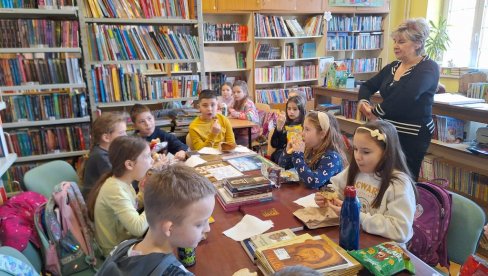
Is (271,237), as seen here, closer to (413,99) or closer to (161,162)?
(161,162)

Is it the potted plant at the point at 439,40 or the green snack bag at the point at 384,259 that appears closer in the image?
the green snack bag at the point at 384,259

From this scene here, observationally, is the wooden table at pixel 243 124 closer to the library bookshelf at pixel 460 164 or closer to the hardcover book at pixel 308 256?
the library bookshelf at pixel 460 164

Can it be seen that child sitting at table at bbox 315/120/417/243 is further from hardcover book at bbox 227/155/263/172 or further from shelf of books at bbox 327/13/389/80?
shelf of books at bbox 327/13/389/80

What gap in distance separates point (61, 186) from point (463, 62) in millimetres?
5911

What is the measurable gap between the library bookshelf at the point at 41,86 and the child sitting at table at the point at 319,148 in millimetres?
2206

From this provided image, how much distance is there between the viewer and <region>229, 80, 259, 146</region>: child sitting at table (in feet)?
12.1

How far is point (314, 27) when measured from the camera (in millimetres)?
5539

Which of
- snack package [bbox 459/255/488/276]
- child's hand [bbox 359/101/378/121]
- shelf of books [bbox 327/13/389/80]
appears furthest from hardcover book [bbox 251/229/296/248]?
shelf of books [bbox 327/13/389/80]

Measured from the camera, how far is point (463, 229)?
4.68 ft

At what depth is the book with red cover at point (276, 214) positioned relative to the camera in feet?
4.49

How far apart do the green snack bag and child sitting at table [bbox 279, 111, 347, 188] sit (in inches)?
29.2

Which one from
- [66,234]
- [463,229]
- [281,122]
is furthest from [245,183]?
[281,122]

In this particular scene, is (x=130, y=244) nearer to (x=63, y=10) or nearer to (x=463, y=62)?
(x=63, y=10)

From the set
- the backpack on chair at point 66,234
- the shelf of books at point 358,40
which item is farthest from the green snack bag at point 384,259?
the shelf of books at point 358,40
